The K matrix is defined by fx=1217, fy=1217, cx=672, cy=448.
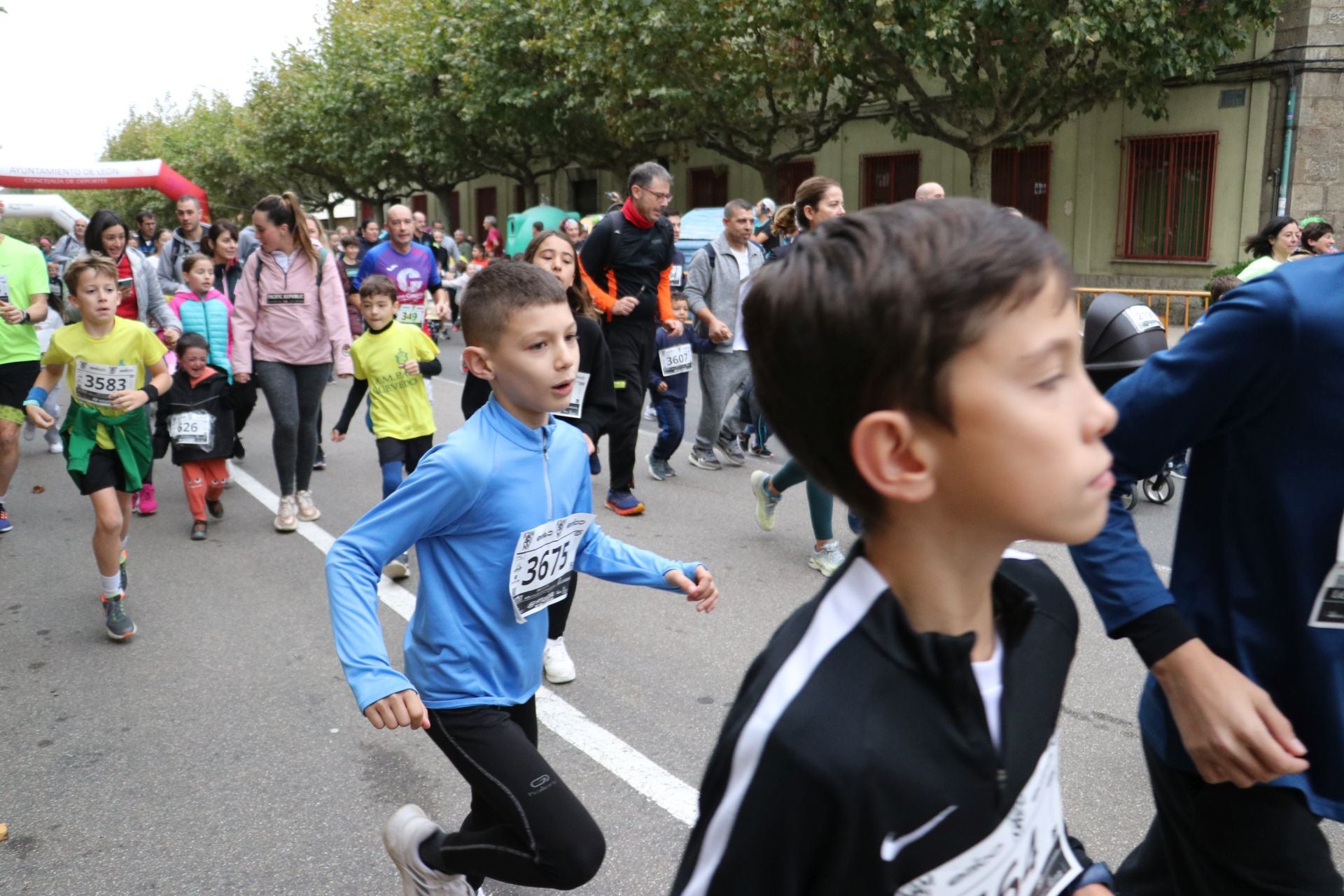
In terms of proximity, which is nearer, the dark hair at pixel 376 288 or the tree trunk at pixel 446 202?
the dark hair at pixel 376 288

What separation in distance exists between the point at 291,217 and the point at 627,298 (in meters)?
2.04

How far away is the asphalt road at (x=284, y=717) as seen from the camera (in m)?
3.45

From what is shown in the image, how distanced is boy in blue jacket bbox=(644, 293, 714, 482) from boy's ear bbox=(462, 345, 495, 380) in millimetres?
5339

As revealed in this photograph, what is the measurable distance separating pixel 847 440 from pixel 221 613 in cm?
510

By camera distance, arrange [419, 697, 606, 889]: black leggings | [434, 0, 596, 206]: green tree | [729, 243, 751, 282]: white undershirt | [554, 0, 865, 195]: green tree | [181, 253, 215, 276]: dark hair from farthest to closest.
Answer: [434, 0, 596, 206]: green tree → [554, 0, 865, 195]: green tree → [729, 243, 751, 282]: white undershirt → [181, 253, 215, 276]: dark hair → [419, 697, 606, 889]: black leggings

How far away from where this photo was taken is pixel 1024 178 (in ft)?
77.5

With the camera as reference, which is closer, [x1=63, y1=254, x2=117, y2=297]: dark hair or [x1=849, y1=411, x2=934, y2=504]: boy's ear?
[x1=849, y1=411, x2=934, y2=504]: boy's ear

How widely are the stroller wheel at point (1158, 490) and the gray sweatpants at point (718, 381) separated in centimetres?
270

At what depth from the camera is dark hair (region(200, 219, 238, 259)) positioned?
9125mm

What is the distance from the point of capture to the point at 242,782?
3910 millimetres

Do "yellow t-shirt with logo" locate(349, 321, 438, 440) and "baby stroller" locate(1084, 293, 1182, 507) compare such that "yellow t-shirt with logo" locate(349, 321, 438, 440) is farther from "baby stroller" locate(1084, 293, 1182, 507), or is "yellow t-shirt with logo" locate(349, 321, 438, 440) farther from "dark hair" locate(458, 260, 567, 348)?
"baby stroller" locate(1084, 293, 1182, 507)

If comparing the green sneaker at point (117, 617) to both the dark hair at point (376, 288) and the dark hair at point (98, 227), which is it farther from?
the dark hair at point (98, 227)

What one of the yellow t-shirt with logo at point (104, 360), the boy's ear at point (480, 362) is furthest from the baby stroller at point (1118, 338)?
the yellow t-shirt with logo at point (104, 360)

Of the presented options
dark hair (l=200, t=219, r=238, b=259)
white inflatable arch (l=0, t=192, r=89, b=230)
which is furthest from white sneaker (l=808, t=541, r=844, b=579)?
white inflatable arch (l=0, t=192, r=89, b=230)
